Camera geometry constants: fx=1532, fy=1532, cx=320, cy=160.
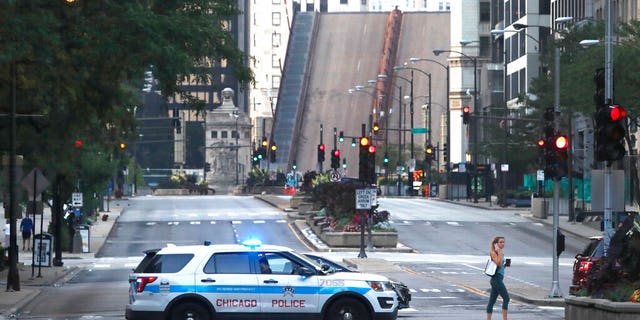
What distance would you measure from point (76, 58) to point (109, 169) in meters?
34.4

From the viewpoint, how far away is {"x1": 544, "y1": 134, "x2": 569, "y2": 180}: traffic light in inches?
1408

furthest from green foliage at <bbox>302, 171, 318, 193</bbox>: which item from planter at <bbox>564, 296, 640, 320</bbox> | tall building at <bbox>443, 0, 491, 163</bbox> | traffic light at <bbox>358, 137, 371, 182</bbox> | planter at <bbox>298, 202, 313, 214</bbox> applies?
planter at <bbox>564, 296, 640, 320</bbox>

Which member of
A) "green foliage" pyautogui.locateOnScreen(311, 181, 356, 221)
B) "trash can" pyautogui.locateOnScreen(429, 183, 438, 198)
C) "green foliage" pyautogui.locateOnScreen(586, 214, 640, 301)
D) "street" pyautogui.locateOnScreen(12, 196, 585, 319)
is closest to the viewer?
"green foliage" pyautogui.locateOnScreen(586, 214, 640, 301)

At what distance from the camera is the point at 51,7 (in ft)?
112

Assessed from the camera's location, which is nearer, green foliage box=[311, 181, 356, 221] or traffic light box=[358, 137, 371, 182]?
traffic light box=[358, 137, 371, 182]

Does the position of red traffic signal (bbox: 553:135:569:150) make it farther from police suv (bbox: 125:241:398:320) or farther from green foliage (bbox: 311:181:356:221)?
green foliage (bbox: 311:181:356:221)

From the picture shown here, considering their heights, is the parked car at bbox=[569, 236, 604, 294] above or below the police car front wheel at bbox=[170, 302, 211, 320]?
above

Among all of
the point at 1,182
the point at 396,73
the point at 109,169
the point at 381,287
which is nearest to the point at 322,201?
the point at 109,169

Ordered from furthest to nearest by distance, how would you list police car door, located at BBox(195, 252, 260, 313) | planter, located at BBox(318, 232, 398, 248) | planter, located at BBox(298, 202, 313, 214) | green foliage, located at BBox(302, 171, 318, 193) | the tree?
green foliage, located at BBox(302, 171, 318, 193) < planter, located at BBox(298, 202, 313, 214) < planter, located at BBox(318, 232, 398, 248) < the tree < police car door, located at BBox(195, 252, 260, 313)

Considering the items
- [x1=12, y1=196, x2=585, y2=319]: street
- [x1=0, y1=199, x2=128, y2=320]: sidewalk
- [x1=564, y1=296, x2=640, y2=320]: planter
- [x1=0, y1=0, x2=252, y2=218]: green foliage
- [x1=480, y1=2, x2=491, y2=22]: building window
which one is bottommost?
[x1=0, y1=199, x2=128, y2=320]: sidewalk

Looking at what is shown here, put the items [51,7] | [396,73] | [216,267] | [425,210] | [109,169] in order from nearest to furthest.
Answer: [216,267], [51,7], [109,169], [425,210], [396,73]

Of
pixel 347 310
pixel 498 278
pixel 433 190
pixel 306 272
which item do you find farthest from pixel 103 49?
pixel 433 190

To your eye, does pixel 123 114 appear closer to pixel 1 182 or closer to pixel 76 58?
pixel 76 58

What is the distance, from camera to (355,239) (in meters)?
63.2
